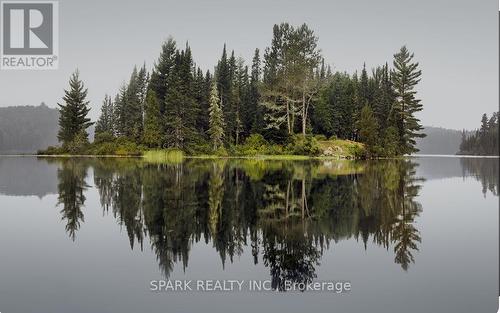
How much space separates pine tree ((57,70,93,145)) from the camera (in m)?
74.2

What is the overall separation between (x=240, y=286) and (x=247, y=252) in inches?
66.2

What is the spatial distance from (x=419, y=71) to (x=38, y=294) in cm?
7507

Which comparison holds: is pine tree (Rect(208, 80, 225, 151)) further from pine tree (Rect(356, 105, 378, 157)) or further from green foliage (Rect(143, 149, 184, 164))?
pine tree (Rect(356, 105, 378, 157))

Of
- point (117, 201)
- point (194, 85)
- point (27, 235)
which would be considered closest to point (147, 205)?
point (117, 201)

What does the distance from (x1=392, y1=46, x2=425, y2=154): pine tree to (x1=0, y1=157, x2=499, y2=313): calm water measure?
5900cm

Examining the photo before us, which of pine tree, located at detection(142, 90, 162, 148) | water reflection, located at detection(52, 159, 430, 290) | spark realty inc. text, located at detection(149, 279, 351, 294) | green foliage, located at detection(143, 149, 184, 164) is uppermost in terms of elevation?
pine tree, located at detection(142, 90, 162, 148)

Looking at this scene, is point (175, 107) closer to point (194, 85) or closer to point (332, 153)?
point (194, 85)

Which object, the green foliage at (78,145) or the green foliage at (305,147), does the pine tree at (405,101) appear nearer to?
the green foliage at (305,147)

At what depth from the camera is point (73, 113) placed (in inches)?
2965

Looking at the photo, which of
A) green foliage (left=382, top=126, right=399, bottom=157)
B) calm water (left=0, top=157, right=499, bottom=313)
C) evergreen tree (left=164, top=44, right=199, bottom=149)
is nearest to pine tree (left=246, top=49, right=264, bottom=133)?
evergreen tree (left=164, top=44, right=199, bottom=149)

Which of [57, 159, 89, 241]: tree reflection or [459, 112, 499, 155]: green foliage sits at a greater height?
[459, 112, 499, 155]: green foliage

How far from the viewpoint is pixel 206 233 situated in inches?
388

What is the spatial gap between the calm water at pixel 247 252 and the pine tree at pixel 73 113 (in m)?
63.4

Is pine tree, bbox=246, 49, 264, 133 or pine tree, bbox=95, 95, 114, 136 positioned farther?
pine tree, bbox=95, 95, 114, 136
